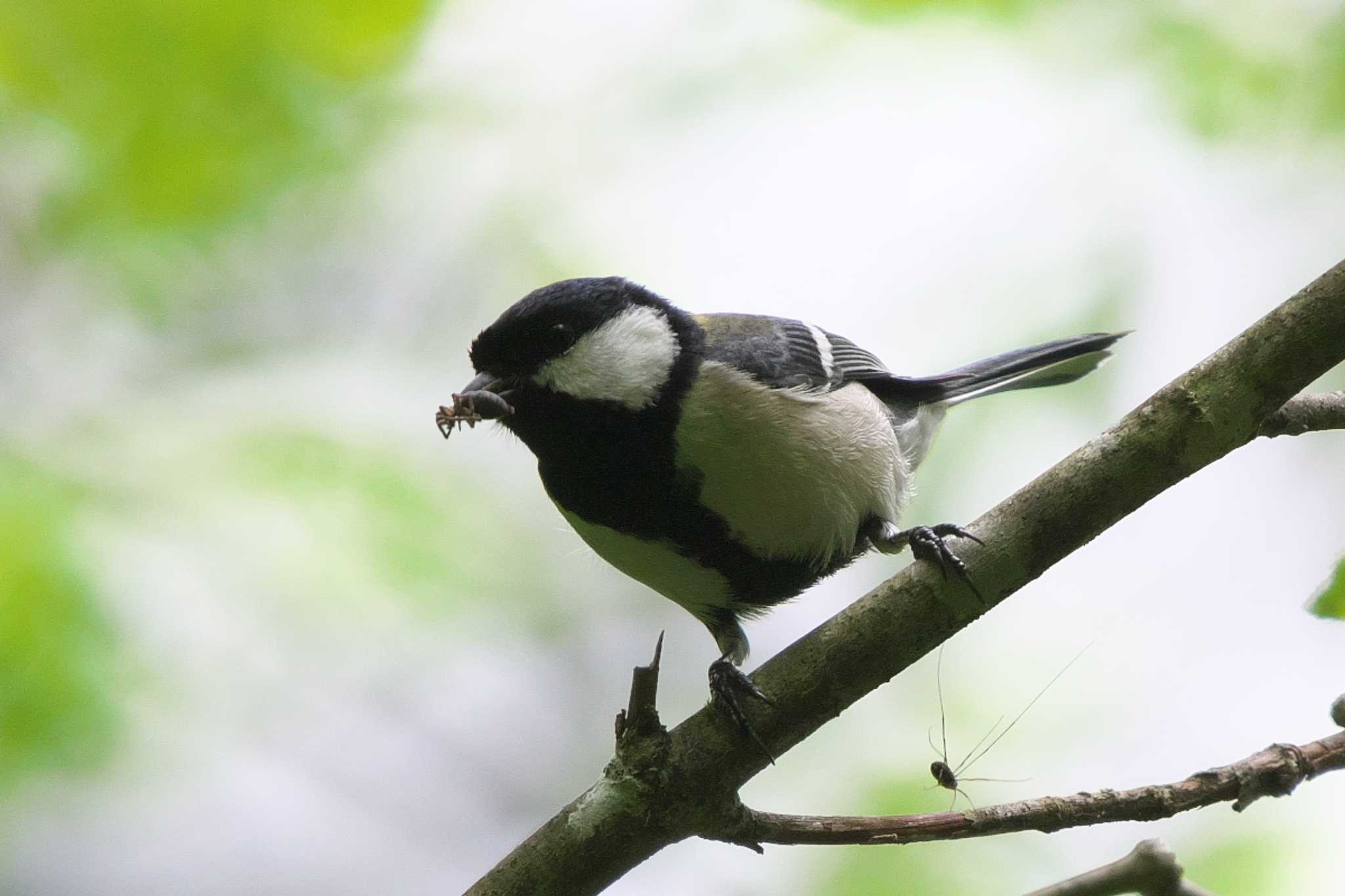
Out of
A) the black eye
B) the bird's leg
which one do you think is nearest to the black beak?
the black eye

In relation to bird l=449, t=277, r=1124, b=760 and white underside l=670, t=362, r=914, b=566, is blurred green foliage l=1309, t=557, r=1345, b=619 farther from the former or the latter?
white underside l=670, t=362, r=914, b=566

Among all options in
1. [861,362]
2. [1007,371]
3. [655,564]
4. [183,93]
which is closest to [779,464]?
[655,564]

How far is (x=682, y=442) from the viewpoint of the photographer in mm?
2264

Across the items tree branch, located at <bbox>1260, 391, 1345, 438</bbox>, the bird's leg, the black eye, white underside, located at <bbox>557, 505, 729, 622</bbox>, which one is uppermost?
the black eye

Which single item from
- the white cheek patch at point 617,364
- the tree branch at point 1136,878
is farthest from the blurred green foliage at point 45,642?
the tree branch at point 1136,878

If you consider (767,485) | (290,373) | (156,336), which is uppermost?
(156,336)

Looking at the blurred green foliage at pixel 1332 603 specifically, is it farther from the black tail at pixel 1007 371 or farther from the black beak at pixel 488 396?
the black tail at pixel 1007 371

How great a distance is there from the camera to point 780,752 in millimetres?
1779

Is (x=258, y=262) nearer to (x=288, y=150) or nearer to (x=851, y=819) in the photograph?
(x=288, y=150)

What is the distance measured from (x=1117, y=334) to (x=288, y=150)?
2282mm

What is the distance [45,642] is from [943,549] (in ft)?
6.91

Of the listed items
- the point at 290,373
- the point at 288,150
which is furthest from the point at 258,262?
the point at 288,150

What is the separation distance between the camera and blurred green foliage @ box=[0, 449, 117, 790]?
8.61 feet

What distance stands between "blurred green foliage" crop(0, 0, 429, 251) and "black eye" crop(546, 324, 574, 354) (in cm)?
76
